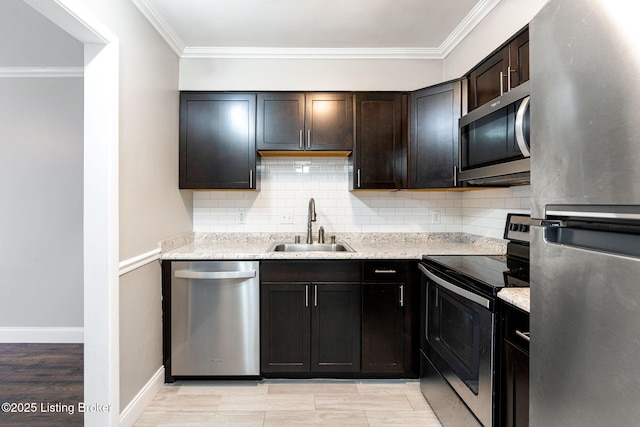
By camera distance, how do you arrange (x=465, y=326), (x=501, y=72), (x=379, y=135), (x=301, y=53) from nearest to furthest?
(x=465, y=326) → (x=501, y=72) → (x=379, y=135) → (x=301, y=53)

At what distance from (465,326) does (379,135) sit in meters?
1.60

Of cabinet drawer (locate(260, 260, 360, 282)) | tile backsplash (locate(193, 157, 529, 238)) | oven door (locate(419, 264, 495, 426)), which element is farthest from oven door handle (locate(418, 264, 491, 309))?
tile backsplash (locate(193, 157, 529, 238))

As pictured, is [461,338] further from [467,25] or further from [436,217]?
[467,25]

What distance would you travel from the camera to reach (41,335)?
3.07 m

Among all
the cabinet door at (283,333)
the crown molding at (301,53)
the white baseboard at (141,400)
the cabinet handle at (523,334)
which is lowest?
the white baseboard at (141,400)

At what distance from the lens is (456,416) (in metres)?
1.74

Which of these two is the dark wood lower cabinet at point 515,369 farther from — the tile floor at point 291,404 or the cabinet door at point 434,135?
the cabinet door at point 434,135

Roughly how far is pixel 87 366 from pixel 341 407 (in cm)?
146

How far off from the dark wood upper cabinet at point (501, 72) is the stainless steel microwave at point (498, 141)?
174 mm

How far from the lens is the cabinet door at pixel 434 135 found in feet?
7.93

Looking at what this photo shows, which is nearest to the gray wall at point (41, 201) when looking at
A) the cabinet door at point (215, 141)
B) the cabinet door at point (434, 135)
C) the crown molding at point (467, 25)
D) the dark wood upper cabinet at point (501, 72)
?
→ the cabinet door at point (215, 141)

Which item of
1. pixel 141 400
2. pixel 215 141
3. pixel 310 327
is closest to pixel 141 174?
pixel 215 141

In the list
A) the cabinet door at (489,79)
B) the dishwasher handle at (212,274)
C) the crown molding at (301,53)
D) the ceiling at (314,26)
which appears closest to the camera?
the cabinet door at (489,79)

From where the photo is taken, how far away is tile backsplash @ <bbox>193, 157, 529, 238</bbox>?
3020 mm
